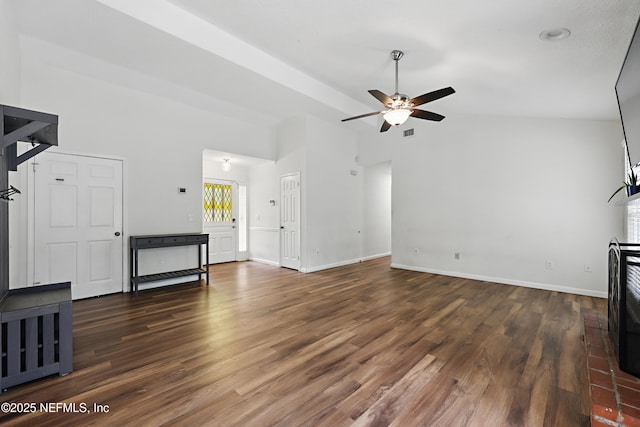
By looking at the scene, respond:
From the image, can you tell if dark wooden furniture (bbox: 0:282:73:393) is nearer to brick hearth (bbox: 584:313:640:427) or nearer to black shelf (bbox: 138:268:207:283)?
black shelf (bbox: 138:268:207:283)

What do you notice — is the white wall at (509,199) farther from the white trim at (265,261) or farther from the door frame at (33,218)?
the door frame at (33,218)

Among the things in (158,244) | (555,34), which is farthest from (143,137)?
(555,34)

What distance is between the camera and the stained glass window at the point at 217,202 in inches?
269

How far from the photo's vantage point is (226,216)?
282 inches

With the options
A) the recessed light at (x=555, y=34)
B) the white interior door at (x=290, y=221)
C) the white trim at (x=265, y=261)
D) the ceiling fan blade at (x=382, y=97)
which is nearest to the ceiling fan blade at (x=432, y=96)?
the ceiling fan blade at (x=382, y=97)

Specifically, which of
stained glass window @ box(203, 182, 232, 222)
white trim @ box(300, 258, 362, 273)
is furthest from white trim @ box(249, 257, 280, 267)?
stained glass window @ box(203, 182, 232, 222)

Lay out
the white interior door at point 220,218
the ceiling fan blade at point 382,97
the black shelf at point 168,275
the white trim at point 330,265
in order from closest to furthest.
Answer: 1. the ceiling fan blade at point 382,97
2. the black shelf at point 168,275
3. the white trim at point 330,265
4. the white interior door at point 220,218

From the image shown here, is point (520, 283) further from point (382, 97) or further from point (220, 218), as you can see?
point (220, 218)

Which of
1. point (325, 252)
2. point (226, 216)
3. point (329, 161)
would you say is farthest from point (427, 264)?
point (226, 216)

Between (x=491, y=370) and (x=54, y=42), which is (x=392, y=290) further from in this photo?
(x=54, y=42)

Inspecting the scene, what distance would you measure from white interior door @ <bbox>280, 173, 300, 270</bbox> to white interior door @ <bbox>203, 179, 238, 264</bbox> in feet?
4.99

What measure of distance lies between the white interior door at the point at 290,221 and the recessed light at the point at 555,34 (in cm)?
433

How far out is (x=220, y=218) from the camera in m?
7.06

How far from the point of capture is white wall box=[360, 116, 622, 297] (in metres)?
4.28
